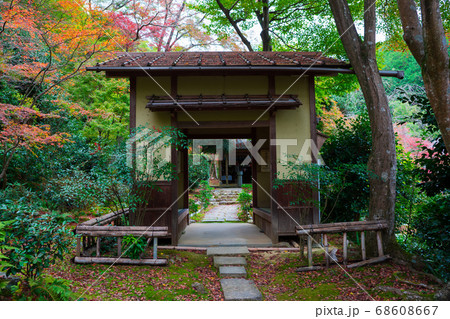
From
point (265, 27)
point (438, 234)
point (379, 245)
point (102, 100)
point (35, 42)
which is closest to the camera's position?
point (438, 234)

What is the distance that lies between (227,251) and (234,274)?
115 cm

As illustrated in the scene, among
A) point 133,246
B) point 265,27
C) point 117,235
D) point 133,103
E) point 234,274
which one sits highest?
point 265,27

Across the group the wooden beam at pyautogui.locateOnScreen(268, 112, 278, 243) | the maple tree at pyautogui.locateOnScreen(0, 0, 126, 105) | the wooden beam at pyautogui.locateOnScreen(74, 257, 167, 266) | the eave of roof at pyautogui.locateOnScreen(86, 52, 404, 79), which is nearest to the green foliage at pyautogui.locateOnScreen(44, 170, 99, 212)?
the wooden beam at pyautogui.locateOnScreen(74, 257, 167, 266)

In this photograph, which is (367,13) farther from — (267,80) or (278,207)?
(278,207)

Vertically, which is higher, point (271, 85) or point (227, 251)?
point (271, 85)

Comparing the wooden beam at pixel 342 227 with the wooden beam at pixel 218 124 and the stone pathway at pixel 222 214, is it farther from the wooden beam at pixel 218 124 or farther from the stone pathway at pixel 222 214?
the stone pathway at pixel 222 214

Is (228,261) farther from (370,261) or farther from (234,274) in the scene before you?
(370,261)

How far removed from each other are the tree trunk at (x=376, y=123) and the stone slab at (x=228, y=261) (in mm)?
2541

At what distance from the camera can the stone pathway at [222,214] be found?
12242 millimetres

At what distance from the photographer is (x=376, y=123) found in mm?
5355

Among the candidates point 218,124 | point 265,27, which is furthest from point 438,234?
point 265,27

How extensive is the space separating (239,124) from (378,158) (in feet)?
10.4

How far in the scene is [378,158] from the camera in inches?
208

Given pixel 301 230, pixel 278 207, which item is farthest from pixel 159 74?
pixel 301 230
